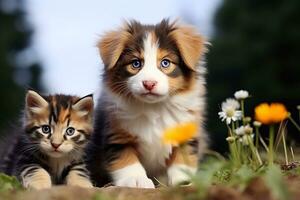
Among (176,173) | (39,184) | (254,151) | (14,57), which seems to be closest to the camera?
(39,184)

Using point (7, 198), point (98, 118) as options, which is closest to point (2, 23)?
point (98, 118)

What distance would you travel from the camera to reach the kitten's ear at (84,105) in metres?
5.22

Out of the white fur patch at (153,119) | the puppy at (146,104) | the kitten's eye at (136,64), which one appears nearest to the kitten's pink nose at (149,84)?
the puppy at (146,104)

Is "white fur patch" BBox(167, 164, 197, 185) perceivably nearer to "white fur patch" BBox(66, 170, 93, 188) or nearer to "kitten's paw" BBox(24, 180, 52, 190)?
"white fur patch" BBox(66, 170, 93, 188)

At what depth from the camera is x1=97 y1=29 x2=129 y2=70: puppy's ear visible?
18.0 ft

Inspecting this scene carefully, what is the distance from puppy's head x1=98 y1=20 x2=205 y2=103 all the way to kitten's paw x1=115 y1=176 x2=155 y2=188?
598 millimetres

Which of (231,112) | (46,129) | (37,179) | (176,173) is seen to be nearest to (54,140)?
(46,129)

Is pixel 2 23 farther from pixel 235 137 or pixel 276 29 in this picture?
pixel 235 137

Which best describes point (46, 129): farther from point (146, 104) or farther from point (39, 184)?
point (146, 104)

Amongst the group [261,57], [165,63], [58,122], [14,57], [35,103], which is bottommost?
[14,57]

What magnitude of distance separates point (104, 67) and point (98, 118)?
0.49m

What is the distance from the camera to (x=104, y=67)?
5.66 meters

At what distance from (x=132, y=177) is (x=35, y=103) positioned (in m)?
0.93

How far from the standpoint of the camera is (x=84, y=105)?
5270 mm
